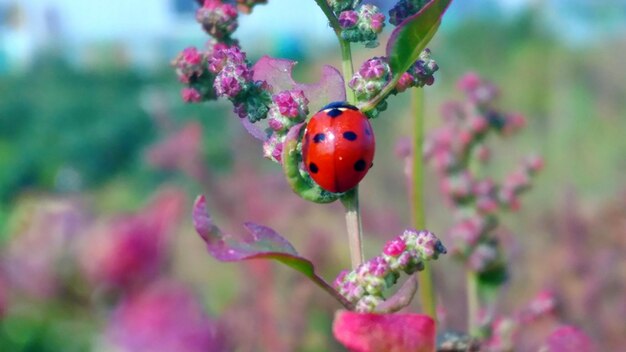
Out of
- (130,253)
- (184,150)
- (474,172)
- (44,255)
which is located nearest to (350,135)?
(474,172)

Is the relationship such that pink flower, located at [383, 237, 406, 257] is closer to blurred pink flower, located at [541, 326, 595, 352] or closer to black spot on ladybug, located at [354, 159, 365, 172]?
black spot on ladybug, located at [354, 159, 365, 172]

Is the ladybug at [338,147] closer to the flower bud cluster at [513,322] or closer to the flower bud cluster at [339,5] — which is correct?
the flower bud cluster at [339,5]

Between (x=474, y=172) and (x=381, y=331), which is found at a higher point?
(x=381, y=331)

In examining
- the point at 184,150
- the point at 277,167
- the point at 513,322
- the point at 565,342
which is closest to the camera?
the point at 565,342

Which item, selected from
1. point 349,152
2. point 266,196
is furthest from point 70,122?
point 349,152

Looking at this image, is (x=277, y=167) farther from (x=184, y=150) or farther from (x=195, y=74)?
(x=195, y=74)

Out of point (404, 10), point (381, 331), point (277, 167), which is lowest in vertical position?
point (277, 167)
